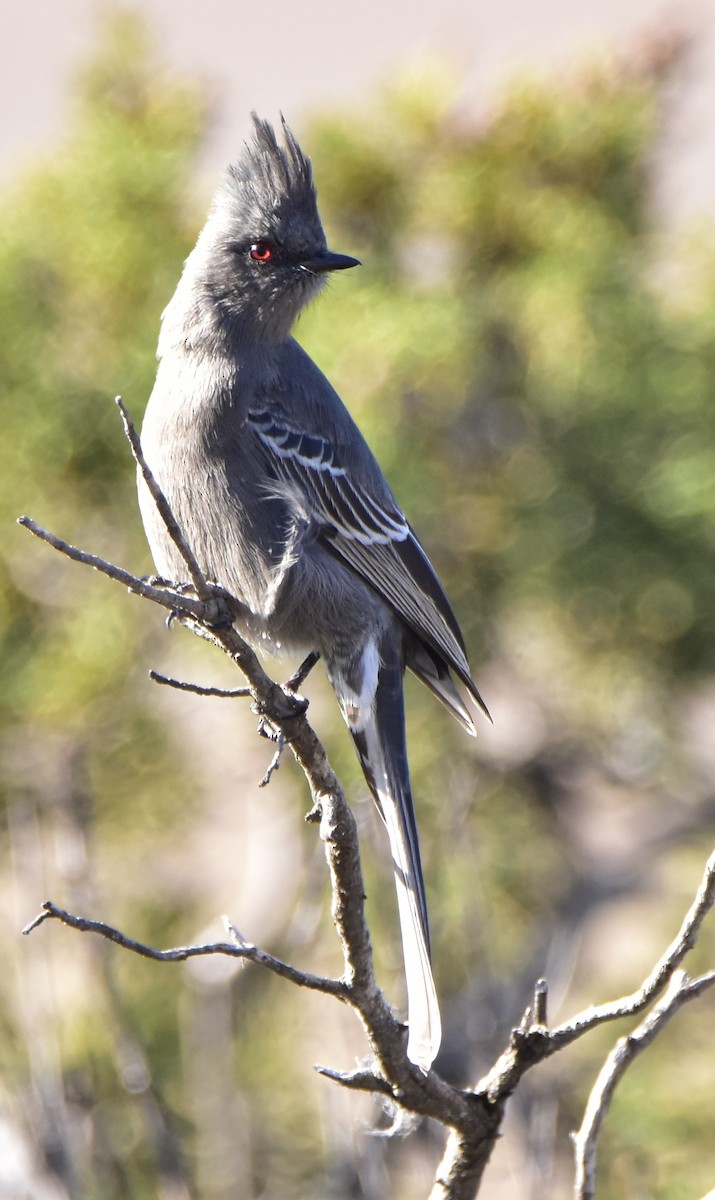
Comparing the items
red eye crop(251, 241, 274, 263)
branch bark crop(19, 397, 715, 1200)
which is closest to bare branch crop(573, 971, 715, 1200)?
branch bark crop(19, 397, 715, 1200)

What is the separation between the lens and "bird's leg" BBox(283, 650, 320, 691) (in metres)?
3.52

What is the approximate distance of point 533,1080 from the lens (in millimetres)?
5445

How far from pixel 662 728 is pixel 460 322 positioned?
1912mm

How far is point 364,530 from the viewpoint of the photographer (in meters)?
3.87

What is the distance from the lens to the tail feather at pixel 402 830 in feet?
9.89

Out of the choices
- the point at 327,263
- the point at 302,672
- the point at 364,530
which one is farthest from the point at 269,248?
the point at 302,672

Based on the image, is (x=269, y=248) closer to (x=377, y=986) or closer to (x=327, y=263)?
(x=327, y=263)

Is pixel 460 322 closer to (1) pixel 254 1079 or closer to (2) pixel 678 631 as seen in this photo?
(2) pixel 678 631

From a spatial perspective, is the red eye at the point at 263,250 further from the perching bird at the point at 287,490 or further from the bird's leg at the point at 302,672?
the bird's leg at the point at 302,672

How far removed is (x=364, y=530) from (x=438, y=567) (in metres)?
2.00

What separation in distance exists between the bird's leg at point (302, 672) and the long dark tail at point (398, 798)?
13 centimetres

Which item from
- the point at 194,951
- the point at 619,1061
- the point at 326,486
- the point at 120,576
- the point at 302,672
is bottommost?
the point at 619,1061

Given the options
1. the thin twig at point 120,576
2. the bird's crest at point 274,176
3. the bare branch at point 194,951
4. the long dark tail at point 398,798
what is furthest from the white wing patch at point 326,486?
the bare branch at point 194,951

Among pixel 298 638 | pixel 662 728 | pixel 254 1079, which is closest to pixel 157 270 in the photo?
pixel 298 638
